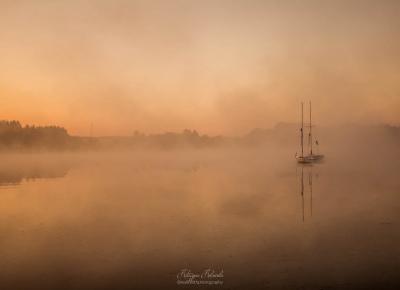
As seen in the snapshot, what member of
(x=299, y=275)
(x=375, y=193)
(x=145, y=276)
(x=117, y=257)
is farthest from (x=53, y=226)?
→ (x=375, y=193)

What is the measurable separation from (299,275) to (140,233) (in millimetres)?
14809

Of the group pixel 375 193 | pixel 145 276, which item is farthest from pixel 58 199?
pixel 375 193

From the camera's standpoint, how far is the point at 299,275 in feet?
64.8

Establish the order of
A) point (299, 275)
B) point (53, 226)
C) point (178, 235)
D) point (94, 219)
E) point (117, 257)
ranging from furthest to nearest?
point (94, 219) → point (53, 226) → point (178, 235) → point (117, 257) → point (299, 275)

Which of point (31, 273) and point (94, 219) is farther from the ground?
point (94, 219)

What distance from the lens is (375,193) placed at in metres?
51.4

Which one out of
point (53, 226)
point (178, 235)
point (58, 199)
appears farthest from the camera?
point (58, 199)

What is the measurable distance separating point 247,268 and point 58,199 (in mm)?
36906

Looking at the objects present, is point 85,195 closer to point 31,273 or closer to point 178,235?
point 178,235

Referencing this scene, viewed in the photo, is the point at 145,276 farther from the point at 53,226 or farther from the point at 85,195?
the point at 85,195

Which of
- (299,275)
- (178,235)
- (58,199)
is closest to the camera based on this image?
(299,275)

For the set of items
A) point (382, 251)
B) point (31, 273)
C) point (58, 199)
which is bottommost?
point (31, 273)

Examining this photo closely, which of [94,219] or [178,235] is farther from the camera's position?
[94,219]

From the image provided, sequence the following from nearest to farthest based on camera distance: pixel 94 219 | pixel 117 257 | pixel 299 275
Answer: pixel 299 275 < pixel 117 257 < pixel 94 219
